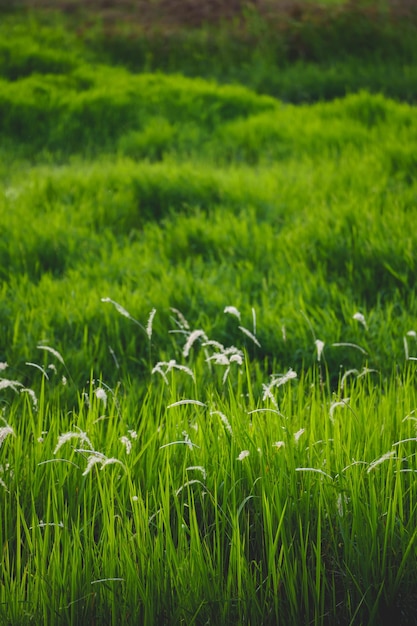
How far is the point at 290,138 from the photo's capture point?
634 cm

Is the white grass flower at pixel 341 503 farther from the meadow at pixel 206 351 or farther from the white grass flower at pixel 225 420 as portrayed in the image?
the white grass flower at pixel 225 420

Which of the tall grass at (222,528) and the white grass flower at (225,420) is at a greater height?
the white grass flower at (225,420)

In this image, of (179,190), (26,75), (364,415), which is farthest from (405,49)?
(364,415)

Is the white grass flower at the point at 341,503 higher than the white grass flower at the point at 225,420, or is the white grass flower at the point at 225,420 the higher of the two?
the white grass flower at the point at 225,420

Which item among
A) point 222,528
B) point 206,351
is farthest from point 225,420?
point 206,351

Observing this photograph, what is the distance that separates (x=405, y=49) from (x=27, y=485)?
978 cm

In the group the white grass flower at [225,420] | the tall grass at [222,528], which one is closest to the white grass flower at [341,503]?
the tall grass at [222,528]

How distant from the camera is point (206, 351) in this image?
2.08 meters

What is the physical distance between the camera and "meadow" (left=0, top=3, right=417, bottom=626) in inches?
52.1

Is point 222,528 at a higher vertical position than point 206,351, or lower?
lower

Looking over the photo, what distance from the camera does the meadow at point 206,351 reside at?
4.34 ft

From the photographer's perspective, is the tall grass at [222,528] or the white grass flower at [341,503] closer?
the tall grass at [222,528]

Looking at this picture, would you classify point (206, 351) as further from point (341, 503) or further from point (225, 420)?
point (341, 503)

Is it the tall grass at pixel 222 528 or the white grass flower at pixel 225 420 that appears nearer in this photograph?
the tall grass at pixel 222 528
